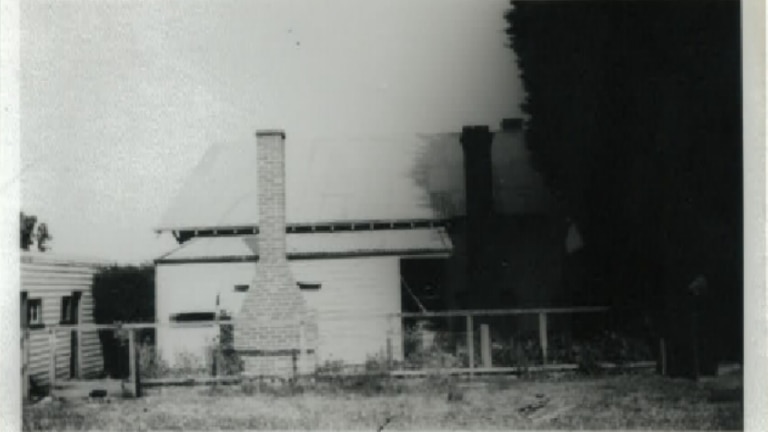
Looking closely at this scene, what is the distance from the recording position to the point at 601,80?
28.2 ft

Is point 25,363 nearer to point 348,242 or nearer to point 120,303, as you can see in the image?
point 120,303

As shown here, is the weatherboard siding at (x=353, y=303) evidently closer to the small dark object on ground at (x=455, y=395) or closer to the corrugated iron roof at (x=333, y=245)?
the corrugated iron roof at (x=333, y=245)

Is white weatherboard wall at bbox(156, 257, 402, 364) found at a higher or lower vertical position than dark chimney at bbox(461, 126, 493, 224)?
lower

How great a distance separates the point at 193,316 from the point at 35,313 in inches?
54.9

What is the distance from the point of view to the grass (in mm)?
8492

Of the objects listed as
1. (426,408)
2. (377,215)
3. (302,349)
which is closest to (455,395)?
(426,408)

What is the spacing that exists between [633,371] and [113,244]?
15.8 feet

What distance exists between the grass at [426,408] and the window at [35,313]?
2.41ft

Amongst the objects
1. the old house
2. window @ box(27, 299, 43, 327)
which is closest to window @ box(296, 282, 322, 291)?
the old house

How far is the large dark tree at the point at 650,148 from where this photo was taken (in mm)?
8438

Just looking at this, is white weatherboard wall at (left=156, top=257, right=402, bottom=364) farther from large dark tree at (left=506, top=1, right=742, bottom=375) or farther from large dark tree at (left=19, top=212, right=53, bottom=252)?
large dark tree at (left=506, top=1, right=742, bottom=375)

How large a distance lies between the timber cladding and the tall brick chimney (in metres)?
3.33

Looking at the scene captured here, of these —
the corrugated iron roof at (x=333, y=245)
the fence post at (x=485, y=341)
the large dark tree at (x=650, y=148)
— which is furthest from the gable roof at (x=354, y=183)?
the fence post at (x=485, y=341)

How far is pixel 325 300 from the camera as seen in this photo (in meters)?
Answer: 8.63
